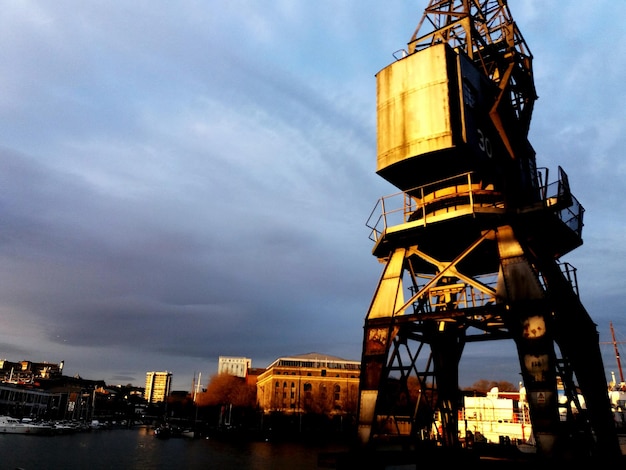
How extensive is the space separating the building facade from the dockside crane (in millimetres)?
111754

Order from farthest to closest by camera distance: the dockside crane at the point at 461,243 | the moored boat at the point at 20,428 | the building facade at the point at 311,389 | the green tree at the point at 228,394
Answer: the green tree at the point at 228,394 → the building facade at the point at 311,389 → the moored boat at the point at 20,428 → the dockside crane at the point at 461,243

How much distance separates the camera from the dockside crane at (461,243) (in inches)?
639

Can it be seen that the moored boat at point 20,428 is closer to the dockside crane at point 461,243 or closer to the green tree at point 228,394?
the green tree at point 228,394

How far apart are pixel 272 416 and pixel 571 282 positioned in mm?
119490

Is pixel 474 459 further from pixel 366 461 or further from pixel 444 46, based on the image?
pixel 444 46

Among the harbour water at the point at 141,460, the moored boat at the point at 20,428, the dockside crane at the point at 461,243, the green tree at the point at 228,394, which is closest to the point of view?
the dockside crane at the point at 461,243

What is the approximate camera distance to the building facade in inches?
5017

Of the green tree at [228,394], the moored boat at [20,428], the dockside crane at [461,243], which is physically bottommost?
the moored boat at [20,428]

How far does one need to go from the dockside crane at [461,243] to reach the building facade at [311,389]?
112 metres

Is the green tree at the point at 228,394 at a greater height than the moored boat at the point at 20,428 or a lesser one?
greater

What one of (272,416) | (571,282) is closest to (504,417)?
(571,282)

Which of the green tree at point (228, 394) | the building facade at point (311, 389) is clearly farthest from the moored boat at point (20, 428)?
the green tree at point (228, 394)

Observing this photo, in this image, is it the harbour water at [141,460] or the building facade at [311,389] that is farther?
the building facade at [311,389]

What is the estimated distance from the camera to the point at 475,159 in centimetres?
1816
